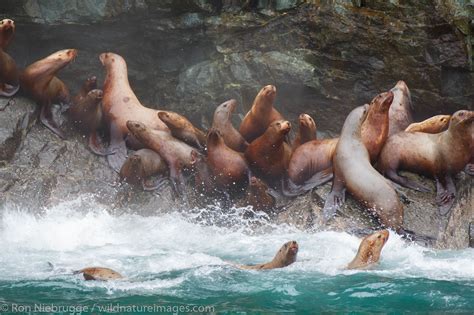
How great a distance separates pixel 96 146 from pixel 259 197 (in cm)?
260

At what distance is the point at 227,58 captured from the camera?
12.1m

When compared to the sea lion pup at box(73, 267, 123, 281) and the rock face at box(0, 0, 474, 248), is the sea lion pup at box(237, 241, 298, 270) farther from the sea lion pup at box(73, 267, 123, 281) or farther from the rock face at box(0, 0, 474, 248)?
the rock face at box(0, 0, 474, 248)

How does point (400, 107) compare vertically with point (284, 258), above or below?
above

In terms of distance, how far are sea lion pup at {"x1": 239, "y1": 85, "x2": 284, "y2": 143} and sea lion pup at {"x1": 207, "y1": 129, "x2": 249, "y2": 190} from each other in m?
1.08

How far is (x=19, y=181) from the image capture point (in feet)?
32.1

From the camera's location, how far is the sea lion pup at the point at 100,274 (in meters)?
6.88

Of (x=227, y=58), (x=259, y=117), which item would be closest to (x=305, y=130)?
(x=259, y=117)

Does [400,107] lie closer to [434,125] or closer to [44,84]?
[434,125]

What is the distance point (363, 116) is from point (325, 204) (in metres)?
1.56

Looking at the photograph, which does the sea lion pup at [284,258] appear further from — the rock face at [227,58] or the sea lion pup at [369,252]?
the rock face at [227,58]

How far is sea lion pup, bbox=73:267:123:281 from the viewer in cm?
688

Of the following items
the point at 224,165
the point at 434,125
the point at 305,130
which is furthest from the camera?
the point at 434,125

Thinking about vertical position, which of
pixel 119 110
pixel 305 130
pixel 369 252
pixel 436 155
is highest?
pixel 436 155

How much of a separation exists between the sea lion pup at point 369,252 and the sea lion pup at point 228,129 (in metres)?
3.38
